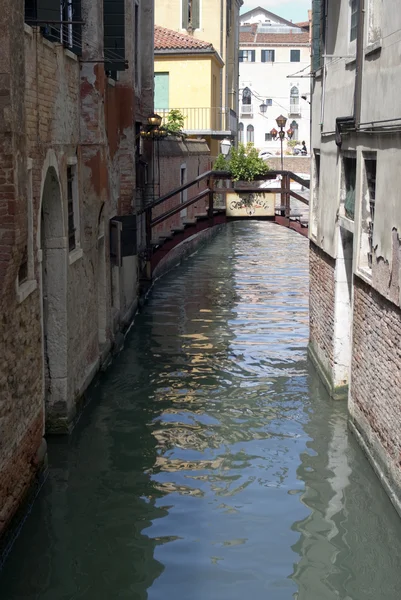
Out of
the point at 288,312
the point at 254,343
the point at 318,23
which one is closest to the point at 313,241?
the point at 254,343

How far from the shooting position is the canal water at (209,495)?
6609 mm

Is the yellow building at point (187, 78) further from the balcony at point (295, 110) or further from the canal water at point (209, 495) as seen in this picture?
the balcony at point (295, 110)

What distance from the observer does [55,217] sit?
9523 millimetres

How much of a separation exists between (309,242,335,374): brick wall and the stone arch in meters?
3.33

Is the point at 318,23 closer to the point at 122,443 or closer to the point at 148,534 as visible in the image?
the point at 122,443

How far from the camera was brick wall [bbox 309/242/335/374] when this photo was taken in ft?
37.5

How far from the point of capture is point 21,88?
692 centimetres

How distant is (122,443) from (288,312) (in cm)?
812

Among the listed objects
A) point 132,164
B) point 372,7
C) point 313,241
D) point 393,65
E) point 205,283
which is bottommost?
point 205,283

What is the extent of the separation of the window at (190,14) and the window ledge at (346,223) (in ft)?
84.9

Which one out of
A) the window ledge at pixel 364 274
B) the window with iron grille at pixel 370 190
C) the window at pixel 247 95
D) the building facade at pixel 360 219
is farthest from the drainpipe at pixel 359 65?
the window at pixel 247 95

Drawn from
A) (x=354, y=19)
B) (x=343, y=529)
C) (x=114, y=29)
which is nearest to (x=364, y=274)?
(x=343, y=529)

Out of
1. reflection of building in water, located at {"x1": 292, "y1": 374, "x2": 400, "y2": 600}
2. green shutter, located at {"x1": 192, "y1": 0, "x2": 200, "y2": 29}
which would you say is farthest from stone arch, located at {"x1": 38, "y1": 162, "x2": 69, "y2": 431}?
green shutter, located at {"x1": 192, "y1": 0, "x2": 200, "y2": 29}

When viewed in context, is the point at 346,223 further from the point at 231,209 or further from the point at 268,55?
the point at 268,55
